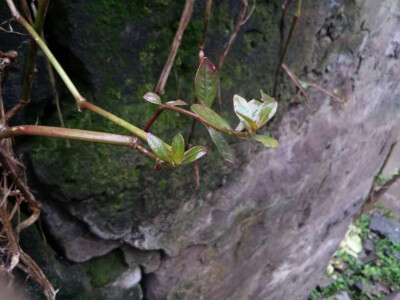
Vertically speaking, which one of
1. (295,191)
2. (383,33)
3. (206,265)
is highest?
(383,33)

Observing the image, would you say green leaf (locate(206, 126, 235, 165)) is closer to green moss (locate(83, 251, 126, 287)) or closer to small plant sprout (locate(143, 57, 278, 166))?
small plant sprout (locate(143, 57, 278, 166))

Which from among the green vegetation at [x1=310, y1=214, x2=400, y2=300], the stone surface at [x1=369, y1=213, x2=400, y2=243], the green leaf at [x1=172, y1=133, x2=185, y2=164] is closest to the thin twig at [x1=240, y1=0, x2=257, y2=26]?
the green leaf at [x1=172, y1=133, x2=185, y2=164]

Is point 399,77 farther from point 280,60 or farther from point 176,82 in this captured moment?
point 176,82

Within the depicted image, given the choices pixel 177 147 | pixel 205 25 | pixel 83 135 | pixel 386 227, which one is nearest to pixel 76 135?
pixel 83 135

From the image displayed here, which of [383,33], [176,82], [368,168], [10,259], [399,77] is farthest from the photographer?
[368,168]

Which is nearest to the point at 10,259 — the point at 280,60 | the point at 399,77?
the point at 280,60

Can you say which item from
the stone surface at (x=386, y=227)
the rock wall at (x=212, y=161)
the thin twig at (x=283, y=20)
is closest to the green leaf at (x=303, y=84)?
the rock wall at (x=212, y=161)

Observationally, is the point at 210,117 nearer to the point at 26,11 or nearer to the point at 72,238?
the point at 26,11
